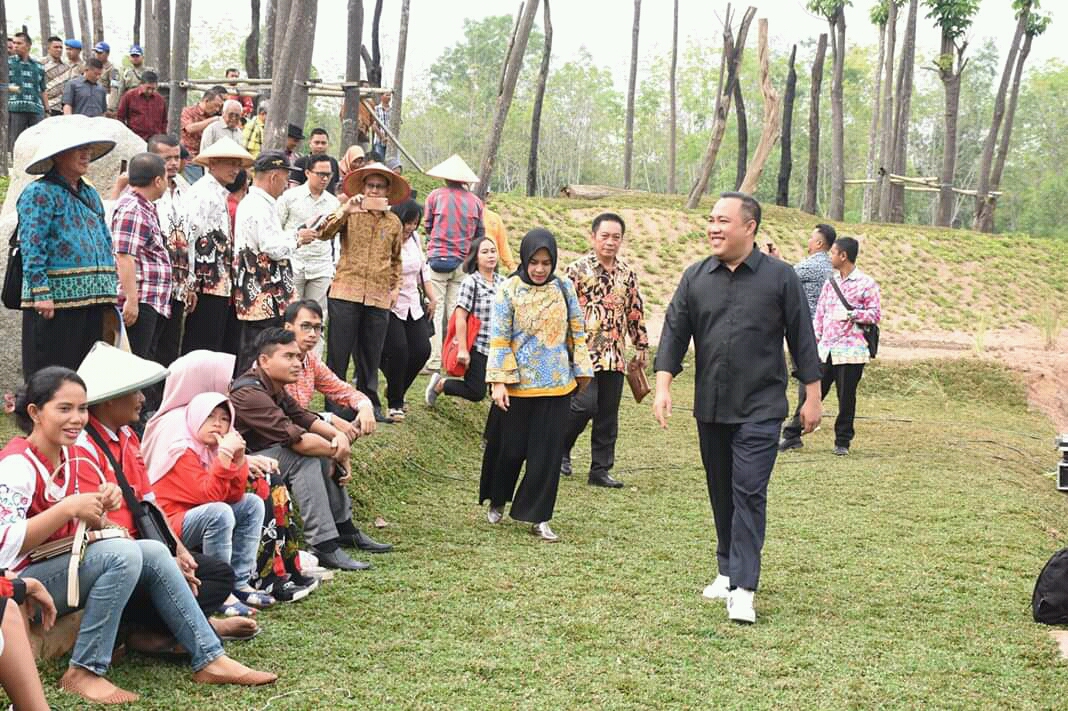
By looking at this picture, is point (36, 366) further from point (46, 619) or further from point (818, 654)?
point (818, 654)

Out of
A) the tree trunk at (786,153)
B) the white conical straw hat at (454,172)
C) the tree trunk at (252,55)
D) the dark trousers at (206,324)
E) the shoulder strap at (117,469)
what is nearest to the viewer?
the shoulder strap at (117,469)

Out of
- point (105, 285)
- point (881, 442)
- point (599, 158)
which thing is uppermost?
point (599, 158)

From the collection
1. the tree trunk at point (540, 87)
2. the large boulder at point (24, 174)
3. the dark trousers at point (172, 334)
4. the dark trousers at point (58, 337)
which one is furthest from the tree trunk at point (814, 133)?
the dark trousers at point (58, 337)

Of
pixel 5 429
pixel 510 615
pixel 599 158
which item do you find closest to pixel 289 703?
pixel 510 615

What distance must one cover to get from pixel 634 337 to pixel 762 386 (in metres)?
3.21

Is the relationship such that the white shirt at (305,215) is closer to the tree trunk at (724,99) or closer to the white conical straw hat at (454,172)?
the white conical straw hat at (454,172)

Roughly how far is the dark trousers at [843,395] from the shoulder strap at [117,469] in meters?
7.38

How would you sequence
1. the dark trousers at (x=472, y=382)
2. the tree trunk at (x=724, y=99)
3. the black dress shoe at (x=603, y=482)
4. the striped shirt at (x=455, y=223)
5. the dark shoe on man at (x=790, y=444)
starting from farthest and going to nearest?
the tree trunk at (x=724, y=99), the dark shoe on man at (x=790, y=444), the striped shirt at (x=455, y=223), the dark trousers at (x=472, y=382), the black dress shoe at (x=603, y=482)

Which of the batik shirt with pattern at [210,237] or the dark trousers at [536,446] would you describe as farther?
the batik shirt with pattern at [210,237]

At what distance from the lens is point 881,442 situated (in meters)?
12.8

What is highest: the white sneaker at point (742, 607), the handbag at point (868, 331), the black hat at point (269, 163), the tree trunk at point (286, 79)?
the tree trunk at point (286, 79)

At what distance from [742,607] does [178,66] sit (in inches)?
535

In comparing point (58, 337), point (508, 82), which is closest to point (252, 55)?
point (508, 82)

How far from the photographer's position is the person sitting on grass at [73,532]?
13.7ft
